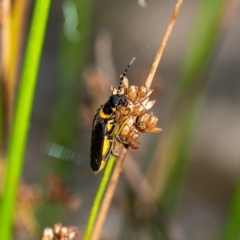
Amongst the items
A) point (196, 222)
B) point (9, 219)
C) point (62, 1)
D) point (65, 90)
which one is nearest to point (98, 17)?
point (62, 1)

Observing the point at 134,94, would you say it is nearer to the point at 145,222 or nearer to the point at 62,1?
A: the point at 145,222

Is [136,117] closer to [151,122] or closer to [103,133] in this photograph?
[151,122]

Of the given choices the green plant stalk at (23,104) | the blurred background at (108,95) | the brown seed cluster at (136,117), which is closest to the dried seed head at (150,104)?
the brown seed cluster at (136,117)

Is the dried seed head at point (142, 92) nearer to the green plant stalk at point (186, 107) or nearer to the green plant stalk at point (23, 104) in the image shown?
the green plant stalk at point (23, 104)

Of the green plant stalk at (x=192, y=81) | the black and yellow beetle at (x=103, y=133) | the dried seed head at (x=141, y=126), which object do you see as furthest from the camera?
the green plant stalk at (x=192, y=81)

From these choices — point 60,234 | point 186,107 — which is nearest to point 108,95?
point 186,107

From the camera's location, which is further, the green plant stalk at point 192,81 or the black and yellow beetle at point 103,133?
the green plant stalk at point 192,81

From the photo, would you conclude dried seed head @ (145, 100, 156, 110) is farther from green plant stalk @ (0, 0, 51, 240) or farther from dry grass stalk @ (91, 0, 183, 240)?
green plant stalk @ (0, 0, 51, 240)

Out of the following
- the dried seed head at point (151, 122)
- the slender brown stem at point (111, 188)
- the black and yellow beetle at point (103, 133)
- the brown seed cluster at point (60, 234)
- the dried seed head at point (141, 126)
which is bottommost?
the brown seed cluster at point (60, 234)

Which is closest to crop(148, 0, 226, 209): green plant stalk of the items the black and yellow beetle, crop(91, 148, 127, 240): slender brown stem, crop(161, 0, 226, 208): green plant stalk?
crop(161, 0, 226, 208): green plant stalk
